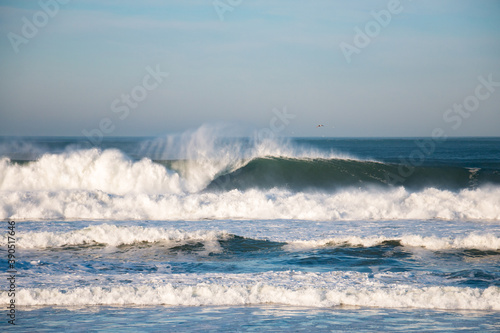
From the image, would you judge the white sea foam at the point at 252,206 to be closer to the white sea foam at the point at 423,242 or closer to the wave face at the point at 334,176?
the white sea foam at the point at 423,242

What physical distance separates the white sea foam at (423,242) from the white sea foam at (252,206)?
3.74 metres

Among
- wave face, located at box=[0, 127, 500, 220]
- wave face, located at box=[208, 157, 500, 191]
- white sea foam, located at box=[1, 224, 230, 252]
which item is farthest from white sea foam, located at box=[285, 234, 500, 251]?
wave face, located at box=[208, 157, 500, 191]

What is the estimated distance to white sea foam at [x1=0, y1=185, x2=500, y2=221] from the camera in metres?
16.9

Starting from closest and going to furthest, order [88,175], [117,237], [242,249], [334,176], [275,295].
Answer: [275,295] < [242,249] < [117,237] < [88,175] < [334,176]

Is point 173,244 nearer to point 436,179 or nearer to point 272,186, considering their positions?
point 272,186

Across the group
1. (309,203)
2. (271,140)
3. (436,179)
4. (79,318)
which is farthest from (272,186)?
(79,318)

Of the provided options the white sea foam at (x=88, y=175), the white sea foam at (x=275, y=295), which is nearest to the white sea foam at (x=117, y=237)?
the white sea foam at (x=275, y=295)

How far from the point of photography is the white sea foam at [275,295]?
314 inches

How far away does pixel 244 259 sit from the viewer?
1148 cm

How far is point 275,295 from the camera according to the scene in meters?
8.28

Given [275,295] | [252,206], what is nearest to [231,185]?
[252,206]

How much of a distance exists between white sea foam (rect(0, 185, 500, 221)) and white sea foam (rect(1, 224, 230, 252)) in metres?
3.60

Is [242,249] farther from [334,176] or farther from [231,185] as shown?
[334,176]

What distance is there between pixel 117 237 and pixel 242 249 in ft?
11.2
